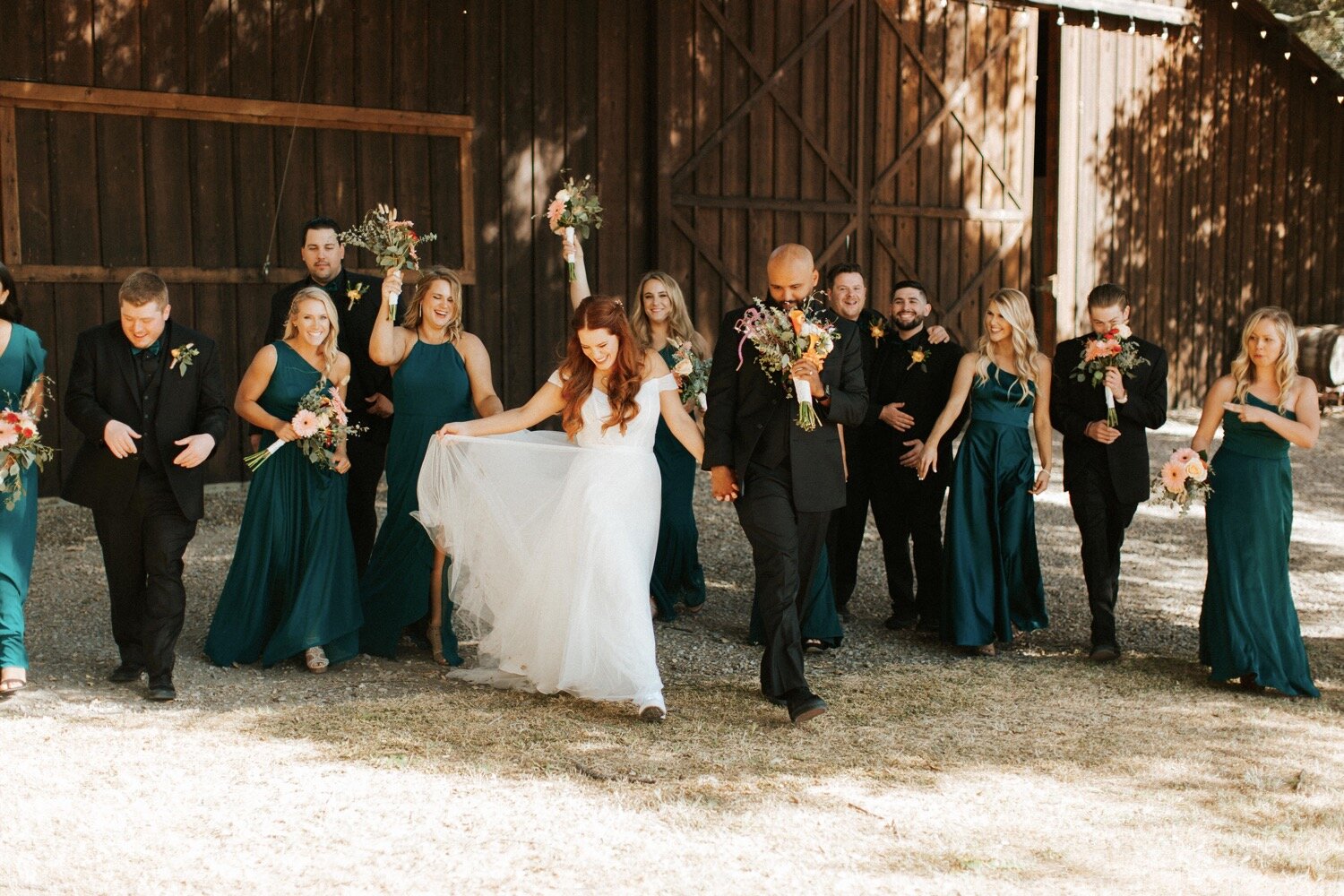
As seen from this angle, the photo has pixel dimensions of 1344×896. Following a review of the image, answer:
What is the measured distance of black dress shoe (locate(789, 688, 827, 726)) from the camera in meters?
5.80

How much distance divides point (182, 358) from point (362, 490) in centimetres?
155

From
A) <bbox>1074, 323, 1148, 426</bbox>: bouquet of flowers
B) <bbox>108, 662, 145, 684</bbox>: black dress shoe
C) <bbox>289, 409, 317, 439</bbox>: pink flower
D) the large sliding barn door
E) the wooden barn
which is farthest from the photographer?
the large sliding barn door

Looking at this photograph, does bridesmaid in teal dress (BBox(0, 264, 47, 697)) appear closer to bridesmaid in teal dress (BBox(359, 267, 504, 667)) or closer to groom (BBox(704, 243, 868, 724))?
bridesmaid in teal dress (BBox(359, 267, 504, 667))

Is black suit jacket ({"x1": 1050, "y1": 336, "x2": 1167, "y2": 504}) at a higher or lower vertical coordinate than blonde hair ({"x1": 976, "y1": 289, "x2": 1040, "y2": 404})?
lower

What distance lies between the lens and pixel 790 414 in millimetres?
6148

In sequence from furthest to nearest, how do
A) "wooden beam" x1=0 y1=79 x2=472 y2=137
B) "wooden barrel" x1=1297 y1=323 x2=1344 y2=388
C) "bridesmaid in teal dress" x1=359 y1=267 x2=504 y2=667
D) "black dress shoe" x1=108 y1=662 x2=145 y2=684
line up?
"wooden barrel" x1=1297 y1=323 x2=1344 y2=388
"wooden beam" x1=0 y1=79 x2=472 y2=137
"bridesmaid in teal dress" x1=359 y1=267 x2=504 y2=667
"black dress shoe" x1=108 y1=662 x2=145 y2=684

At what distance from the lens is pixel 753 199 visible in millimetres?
14266

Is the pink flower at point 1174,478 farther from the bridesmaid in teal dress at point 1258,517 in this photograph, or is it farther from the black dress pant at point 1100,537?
the black dress pant at point 1100,537

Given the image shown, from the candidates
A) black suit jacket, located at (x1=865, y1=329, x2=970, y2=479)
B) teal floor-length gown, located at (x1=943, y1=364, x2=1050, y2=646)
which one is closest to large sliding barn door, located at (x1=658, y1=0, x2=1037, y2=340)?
black suit jacket, located at (x1=865, y1=329, x2=970, y2=479)

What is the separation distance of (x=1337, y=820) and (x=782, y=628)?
7.27ft

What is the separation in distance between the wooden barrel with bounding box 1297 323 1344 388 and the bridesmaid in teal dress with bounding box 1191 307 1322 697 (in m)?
12.5

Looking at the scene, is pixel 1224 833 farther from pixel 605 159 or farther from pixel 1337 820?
pixel 605 159

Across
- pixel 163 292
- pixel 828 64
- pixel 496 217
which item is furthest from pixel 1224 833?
pixel 828 64

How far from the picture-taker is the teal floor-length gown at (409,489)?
22.9 ft
